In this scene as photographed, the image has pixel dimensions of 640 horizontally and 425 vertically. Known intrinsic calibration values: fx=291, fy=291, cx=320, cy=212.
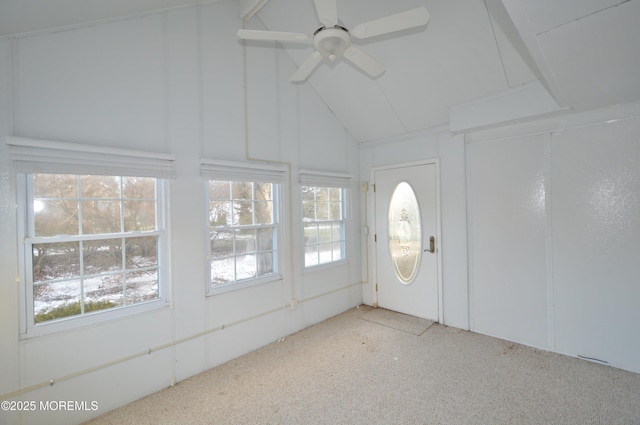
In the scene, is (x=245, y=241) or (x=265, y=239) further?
(x=265, y=239)

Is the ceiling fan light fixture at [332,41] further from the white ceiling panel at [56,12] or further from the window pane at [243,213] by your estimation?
the window pane at [243,213]

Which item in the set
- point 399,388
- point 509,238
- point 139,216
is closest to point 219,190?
point 139,216

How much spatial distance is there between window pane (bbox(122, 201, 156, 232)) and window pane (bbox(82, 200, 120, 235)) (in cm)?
6

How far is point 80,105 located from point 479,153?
3.73 metres

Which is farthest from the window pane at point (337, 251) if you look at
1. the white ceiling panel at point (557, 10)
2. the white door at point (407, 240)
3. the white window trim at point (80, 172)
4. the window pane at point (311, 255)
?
the white ceiling panel at point (557, 10)

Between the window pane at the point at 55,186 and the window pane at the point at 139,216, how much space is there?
0.34m

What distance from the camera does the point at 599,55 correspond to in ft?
6.19

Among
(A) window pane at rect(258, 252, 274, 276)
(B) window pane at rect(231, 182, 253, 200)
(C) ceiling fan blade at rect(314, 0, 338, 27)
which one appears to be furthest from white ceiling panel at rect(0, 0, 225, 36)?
(A) window pane at rect(258, 252, 274, 276)

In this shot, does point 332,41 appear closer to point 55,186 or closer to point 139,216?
point 139,216

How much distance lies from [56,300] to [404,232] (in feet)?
11.8

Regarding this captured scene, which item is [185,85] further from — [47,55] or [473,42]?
[473,42]

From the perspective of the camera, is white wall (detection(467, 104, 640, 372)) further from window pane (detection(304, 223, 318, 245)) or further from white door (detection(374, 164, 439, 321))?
window pane (detection(304, 223, 318, 245))

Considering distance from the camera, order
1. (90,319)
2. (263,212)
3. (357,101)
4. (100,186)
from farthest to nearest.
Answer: (357,101) < (263,212) < (100,186) < (90,319)

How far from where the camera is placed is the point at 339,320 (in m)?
3.82
